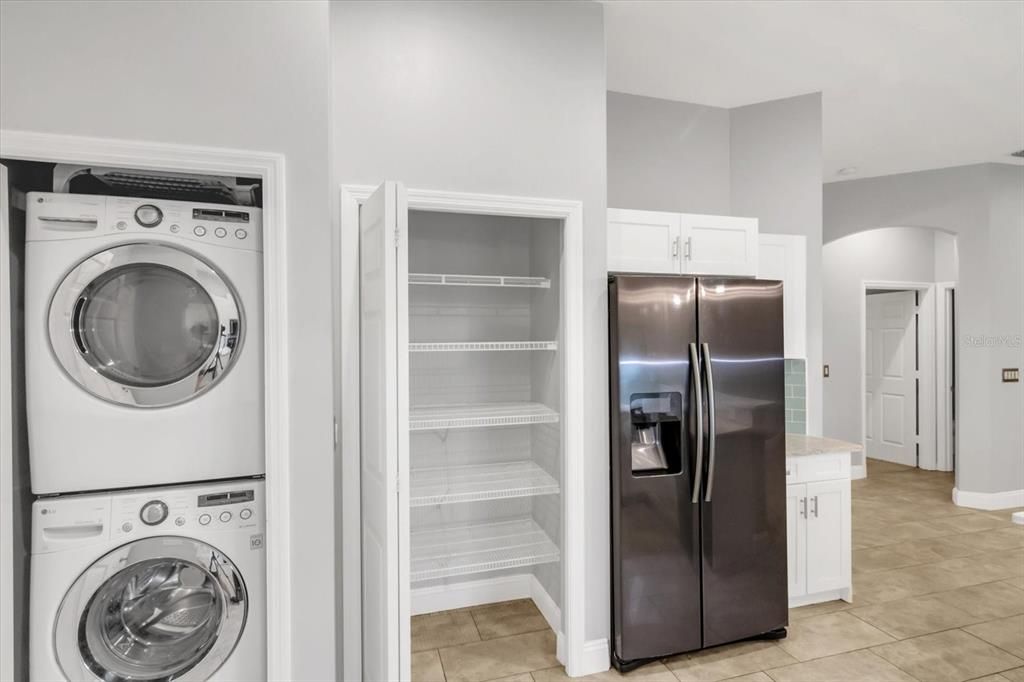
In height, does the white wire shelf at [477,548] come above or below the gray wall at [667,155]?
below

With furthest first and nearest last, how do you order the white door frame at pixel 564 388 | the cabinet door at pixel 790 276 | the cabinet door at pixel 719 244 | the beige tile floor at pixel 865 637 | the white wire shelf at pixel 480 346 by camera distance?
the cabinet door at pixel 790 276
the cabinet door at pixel 719 244
the beige tile floor at pixel 865 637
the white wire shelf at pixel 480 346
the white door frame at pixel 564 388

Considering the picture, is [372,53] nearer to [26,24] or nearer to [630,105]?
[26,24]

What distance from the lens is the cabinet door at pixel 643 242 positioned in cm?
267

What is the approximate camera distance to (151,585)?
179cm

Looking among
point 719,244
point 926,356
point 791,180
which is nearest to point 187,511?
point 719,244

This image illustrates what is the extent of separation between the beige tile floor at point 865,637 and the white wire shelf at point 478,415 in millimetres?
1070

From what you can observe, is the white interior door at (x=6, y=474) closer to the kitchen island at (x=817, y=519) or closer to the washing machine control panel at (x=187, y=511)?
the washing machine control panel at (x=187, y=511)

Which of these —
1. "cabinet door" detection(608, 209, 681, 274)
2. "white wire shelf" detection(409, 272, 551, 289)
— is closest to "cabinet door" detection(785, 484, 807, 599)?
"cabinet door" detection(608, 209, 681, 274)

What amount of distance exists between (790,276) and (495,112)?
2.15m

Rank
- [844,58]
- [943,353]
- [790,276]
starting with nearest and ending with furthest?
[844,58]
[790,276]
[943,353]

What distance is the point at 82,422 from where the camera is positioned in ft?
5.51

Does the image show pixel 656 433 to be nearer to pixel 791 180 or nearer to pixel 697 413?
pixel 697 413

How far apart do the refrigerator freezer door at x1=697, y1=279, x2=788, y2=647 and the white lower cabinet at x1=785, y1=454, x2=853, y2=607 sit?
320 millimetres

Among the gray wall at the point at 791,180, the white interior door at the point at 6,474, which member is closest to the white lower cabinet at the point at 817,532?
the gray wall at the point at 791,180
